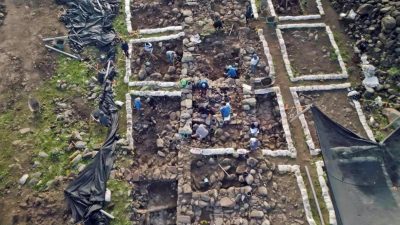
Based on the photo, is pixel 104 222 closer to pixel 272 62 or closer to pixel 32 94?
pixel 32 94

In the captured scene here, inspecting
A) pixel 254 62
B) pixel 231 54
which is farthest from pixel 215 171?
pixel 231 54

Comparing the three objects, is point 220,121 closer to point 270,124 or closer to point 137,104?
point 270,124

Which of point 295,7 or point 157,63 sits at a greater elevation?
point 295,7

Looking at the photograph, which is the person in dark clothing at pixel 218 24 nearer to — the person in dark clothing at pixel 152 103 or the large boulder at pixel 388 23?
the person in dark clothing at pixel 152 103

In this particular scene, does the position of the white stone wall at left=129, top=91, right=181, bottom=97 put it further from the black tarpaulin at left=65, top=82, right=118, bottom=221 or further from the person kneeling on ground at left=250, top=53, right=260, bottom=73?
the person kneeling on ground at left=250, top=53, right=260, bottom=73

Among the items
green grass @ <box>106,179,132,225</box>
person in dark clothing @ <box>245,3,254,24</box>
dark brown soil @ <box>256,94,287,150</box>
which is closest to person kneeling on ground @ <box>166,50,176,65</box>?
person in dark clothing @ <box>245,3,254,24</box>

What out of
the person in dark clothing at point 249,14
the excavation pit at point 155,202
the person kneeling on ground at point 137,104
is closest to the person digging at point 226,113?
the excavation pit at point 155,202
